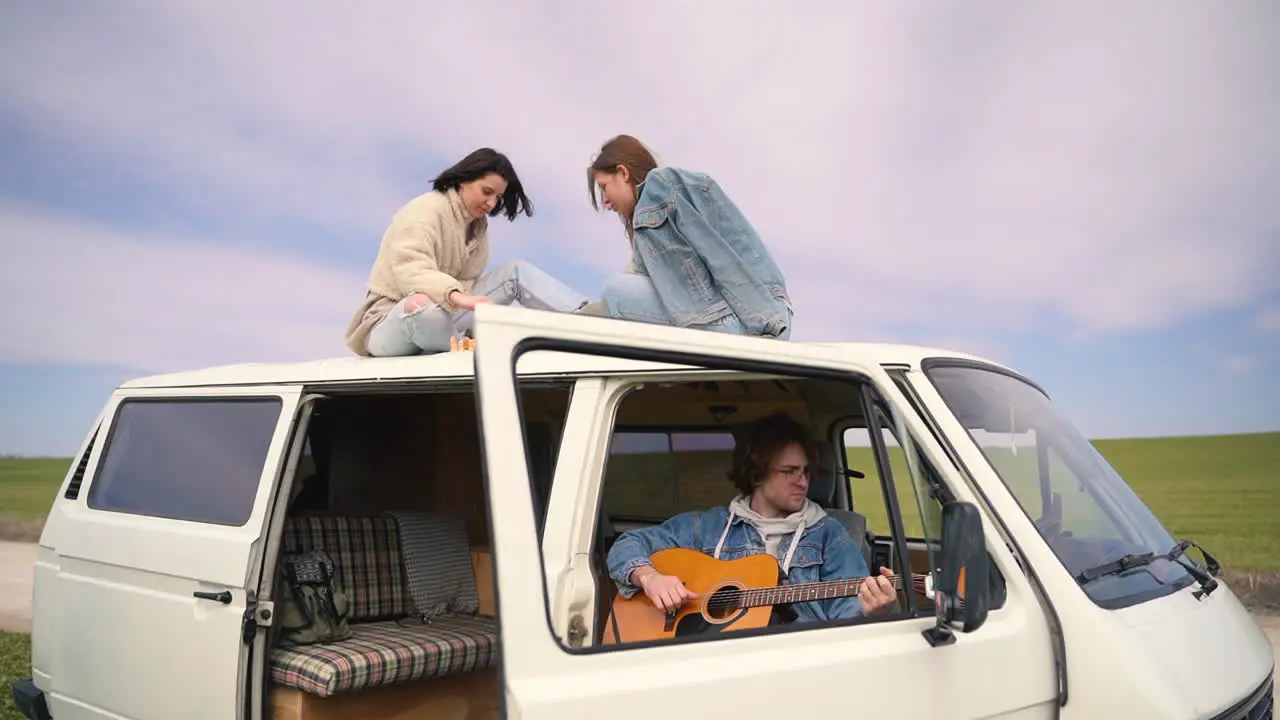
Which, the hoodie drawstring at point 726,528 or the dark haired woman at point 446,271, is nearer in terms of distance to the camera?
the hoodie drawstring at point 726,528

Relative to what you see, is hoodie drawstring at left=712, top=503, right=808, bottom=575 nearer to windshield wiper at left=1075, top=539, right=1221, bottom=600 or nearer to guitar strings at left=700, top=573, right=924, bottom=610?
guitar strings at left=700, top=573, right=924, bottom=610

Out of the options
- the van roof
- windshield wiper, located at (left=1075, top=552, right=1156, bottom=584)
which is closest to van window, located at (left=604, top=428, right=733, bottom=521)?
the van roof

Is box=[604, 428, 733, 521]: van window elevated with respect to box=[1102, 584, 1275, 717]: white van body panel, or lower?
elevated

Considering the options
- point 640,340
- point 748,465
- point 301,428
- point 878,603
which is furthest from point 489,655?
point 640,340

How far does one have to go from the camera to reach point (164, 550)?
3.85m

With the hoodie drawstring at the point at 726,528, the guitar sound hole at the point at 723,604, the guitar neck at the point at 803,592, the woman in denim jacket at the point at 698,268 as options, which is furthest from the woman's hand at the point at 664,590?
the woman in denim jacket at the point at 698,268

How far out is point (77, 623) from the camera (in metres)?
4.24

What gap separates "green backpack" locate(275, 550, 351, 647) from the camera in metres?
4.01

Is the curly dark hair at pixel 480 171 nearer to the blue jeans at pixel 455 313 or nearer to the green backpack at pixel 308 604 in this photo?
the blue jeans at pixel 455 313

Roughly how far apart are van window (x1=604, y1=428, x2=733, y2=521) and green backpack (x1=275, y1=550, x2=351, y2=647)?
1.23 meters

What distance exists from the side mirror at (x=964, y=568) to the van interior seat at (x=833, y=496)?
5.69 ft

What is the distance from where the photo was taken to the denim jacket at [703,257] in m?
3.75

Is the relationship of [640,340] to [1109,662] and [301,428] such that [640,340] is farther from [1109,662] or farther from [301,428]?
[301,428]

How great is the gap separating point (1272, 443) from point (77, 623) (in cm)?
1246
